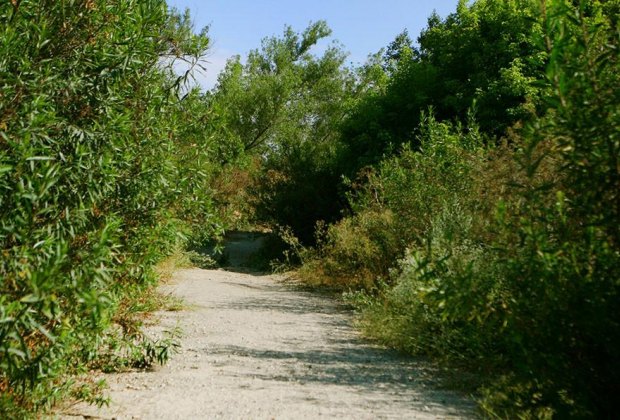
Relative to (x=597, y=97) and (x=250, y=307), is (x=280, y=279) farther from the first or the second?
(x=597, y=97)

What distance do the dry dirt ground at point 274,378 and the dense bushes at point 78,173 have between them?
1.02m

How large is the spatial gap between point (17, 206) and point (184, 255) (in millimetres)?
16749

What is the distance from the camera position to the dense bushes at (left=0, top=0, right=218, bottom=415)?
3.76m

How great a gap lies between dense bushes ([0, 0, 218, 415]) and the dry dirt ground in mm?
1025

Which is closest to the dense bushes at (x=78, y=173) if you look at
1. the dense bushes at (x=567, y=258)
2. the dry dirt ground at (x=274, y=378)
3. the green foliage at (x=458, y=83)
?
the dry dirt ground at (x=274, y=378)

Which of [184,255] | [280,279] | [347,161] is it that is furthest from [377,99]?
[184,255]

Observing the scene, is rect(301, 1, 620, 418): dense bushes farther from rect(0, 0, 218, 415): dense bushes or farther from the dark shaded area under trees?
rect(0, 0, 218, 415): dense bushes

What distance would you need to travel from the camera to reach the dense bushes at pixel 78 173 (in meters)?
3.76

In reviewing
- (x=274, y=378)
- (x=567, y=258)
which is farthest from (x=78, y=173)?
(x=274, y=378)

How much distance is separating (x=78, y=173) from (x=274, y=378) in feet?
11.5

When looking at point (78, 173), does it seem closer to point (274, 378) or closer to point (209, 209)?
point (209, 209)

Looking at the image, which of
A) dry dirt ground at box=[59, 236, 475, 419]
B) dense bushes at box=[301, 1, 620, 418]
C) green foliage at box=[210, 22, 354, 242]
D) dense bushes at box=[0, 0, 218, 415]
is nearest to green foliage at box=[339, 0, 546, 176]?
green foliage at box=[210, 22, 354, 242]

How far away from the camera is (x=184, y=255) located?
20391 mm

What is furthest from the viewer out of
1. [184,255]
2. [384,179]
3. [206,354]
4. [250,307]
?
[184,255]
